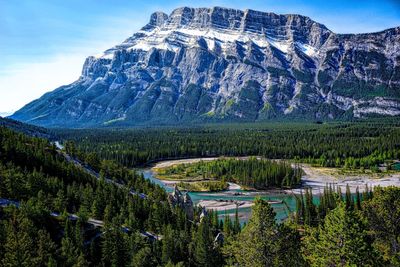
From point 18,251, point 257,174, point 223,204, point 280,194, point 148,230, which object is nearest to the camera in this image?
point 18,251

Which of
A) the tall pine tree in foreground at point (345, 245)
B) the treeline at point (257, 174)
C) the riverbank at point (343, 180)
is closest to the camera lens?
the tall pine tree in foreground at point (345, 245)

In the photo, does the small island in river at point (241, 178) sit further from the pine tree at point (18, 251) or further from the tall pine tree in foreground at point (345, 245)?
the tall pine tree in foreground at point (345, 245)

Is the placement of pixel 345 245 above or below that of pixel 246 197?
above

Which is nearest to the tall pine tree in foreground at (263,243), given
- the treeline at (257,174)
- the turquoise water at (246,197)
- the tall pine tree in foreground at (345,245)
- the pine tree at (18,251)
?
the tall pine tree in foreground at (345,245)

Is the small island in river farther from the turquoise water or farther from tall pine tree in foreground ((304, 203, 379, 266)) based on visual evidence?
tall pine tree in foreground ((304, 203, 379, 266))

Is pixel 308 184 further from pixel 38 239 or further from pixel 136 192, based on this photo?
pixel 38 239

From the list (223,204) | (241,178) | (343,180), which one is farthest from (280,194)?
(343,180)

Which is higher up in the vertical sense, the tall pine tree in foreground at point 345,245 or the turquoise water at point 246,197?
the tall pine tree in foreground at point 345,245

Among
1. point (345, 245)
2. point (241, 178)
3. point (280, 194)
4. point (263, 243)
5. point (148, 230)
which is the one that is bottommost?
point (280, 194)

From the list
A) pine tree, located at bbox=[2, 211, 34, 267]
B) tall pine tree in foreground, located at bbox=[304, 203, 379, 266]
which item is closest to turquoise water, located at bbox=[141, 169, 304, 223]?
pine tree, located at bbox=[2, 211, 34, 267]

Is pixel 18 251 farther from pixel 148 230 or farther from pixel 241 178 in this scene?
pixel 241 178

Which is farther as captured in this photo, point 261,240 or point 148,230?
point 148,230

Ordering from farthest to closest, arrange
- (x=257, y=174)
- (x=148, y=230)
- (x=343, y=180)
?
(x=343, y=180) → (x=257, y=174) → (x=148, y=230)

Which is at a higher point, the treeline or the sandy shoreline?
the treeline
